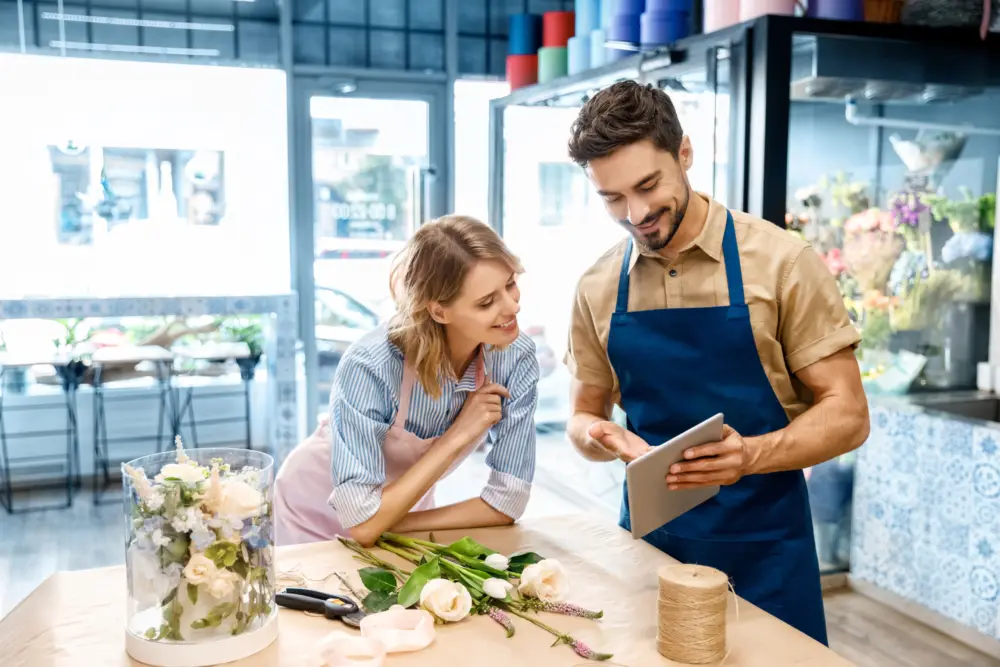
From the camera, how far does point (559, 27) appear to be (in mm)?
4570

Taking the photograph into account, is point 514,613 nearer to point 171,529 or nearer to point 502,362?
point 171,529

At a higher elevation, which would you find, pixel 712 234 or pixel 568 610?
pixel 712 234

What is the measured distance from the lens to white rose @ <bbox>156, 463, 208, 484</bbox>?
1272mm

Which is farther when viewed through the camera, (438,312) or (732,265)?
(438,312)

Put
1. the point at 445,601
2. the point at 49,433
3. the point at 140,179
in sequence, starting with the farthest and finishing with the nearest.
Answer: the point at 140,179, the point at 49,433, the point at 445,601

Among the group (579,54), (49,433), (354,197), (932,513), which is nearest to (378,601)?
(932,513)

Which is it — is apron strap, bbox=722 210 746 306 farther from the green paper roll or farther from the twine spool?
the green paper roll

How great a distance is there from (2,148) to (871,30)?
4439 mm

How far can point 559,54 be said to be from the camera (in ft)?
15.0

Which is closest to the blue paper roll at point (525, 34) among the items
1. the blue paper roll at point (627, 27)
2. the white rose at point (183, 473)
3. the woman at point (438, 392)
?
the blue paper roll at point (627, 27)

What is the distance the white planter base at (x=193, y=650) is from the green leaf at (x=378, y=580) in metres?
0.22

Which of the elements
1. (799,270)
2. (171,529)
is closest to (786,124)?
(799,270)

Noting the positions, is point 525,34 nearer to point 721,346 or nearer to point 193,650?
point 721,346

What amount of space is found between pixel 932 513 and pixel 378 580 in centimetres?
247
